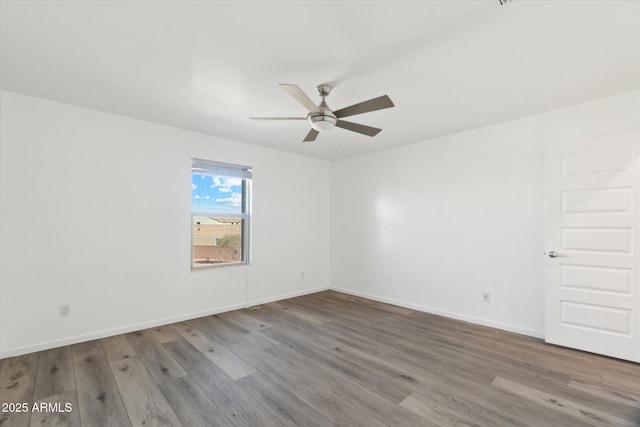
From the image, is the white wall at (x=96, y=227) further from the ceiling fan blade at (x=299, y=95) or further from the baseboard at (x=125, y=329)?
the ceiling fan blade at (x=299, y=95)

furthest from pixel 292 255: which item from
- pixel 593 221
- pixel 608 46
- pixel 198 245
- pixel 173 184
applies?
pixel 608 46

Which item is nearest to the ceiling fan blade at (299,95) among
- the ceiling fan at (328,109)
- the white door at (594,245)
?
the ceiling fan at (328,109)

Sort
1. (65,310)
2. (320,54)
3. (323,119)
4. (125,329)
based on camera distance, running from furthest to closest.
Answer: (125,329) < (65,310) < (323,119) < (320,54)

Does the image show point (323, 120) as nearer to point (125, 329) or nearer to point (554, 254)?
point (554, 254)

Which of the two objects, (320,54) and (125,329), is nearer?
(320,54)

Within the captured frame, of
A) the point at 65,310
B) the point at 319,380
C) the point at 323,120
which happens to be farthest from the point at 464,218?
the point at 65,310

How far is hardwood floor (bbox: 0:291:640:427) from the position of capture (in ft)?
6.26

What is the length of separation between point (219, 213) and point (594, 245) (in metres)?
4.43

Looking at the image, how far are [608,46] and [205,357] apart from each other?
408 centimetres

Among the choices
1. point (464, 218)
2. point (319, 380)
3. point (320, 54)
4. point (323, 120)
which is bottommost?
point (319, 380)

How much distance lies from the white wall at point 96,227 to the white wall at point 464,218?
2.00m

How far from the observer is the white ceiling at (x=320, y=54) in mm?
1720

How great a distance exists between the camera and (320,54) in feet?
6.98

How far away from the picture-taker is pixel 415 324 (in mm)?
3674
